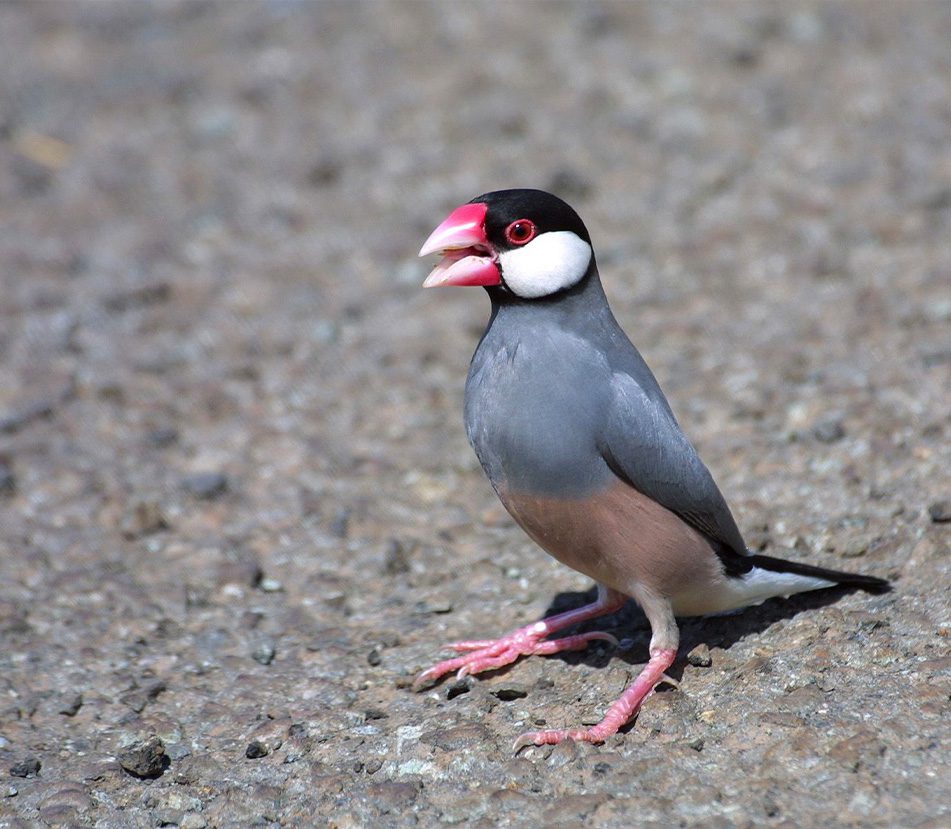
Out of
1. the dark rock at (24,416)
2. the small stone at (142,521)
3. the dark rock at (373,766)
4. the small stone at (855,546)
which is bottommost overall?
the dark rock at (373,766)

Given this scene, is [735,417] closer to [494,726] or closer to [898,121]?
[494,726]

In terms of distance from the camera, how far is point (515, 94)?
1042 centimetres

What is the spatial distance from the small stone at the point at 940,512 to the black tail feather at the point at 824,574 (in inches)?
19.0

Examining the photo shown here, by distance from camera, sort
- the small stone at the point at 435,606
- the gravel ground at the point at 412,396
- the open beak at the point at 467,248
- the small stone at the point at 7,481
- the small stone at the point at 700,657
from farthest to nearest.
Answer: the small stone at the point at 7,481, the small stone at the point at 435,606, the small stone at the point at 700,657, the open beak at the point at 467,248, the gravel ground at the point at 412,396

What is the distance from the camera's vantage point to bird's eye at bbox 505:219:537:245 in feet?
16.0

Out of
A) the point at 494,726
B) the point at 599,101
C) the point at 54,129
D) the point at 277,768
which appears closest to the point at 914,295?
the point at 599,101

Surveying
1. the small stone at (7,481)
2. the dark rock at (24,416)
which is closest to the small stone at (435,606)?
the small stone at (7,481)

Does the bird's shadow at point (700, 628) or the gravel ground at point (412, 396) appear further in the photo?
the bird's shadow at point (700, 628)

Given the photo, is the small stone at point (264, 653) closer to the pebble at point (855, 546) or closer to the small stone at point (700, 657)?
the small stone at point (700, 657)

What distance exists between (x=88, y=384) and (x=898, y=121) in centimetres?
612

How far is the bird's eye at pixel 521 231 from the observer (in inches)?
192

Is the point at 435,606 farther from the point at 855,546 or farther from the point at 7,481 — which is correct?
the point at 7,481

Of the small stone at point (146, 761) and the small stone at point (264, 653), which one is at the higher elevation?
the small stone at point (264, 653)

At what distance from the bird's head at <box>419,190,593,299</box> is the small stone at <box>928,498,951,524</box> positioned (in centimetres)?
202
